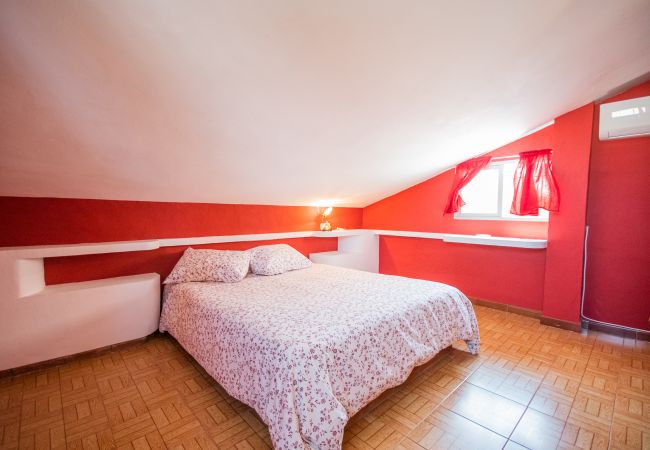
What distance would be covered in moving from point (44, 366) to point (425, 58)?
3.60 m

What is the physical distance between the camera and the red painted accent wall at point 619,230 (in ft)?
9.10

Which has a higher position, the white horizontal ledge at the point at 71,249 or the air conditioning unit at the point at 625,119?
the air conditioning unit at the point at 625,119

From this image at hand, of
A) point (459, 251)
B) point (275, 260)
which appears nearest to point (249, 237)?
point (275, 260)

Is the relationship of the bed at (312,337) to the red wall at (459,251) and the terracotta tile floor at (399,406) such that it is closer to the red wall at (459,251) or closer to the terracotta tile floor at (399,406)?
the terracotta tile floor at (399,406)

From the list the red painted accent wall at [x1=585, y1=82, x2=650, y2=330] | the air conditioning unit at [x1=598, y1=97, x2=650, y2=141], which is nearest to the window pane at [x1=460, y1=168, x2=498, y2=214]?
the red painted accent wall at [x1=585, y1=82, x2=650, y2=330]

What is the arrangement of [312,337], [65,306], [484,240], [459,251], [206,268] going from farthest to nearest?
[459,251], [484,240], [206,268], [65,306], [312,337]

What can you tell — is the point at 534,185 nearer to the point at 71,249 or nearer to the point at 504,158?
the point at 504,158

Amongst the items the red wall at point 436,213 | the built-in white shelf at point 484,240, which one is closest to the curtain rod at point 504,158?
the red wall at point 436,213

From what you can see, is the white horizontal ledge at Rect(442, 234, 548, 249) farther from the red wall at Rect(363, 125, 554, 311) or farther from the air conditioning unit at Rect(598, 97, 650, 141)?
the air conditioning unit at Rect(598, 97, 650, 141)

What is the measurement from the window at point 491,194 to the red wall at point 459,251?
98mm

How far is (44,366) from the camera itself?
224cm

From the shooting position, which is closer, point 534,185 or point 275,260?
point 275,260

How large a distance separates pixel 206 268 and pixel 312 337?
1.67 metres

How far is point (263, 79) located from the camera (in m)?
1.72
